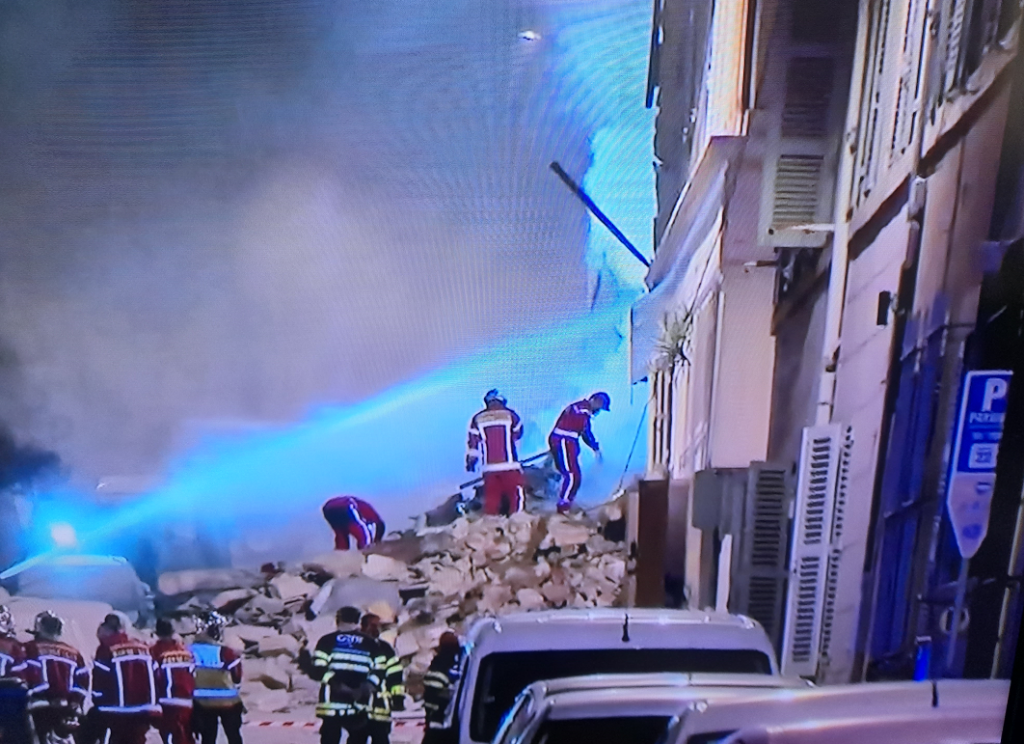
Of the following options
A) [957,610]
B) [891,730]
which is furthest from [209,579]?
[957,610]

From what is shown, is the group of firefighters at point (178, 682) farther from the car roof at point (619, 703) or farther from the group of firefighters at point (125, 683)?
the car roof at point (619, 703)

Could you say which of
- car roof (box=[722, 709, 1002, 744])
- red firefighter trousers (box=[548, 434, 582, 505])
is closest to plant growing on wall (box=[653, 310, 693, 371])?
red firefighter trousers (box=[548, 434, 582, 505])

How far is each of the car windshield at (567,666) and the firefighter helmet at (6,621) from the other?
3.52ft

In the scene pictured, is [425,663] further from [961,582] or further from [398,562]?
[961,582]

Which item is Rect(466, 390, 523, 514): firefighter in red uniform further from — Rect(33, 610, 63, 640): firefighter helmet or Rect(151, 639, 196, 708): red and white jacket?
Rect(33, 610, 63, 640): firefighter helmet

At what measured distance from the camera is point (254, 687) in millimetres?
1831

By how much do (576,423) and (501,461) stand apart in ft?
0.60

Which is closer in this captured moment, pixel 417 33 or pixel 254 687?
pixel 417 33

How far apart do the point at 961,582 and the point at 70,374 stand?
6.58 ft

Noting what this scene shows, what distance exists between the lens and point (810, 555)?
5.90 feet

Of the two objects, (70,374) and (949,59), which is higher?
(949,59)

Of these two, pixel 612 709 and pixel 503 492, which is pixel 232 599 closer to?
pixel 503 492

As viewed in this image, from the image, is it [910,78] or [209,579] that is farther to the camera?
[209,579]

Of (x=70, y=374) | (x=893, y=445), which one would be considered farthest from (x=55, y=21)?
(x=893, y=445)
